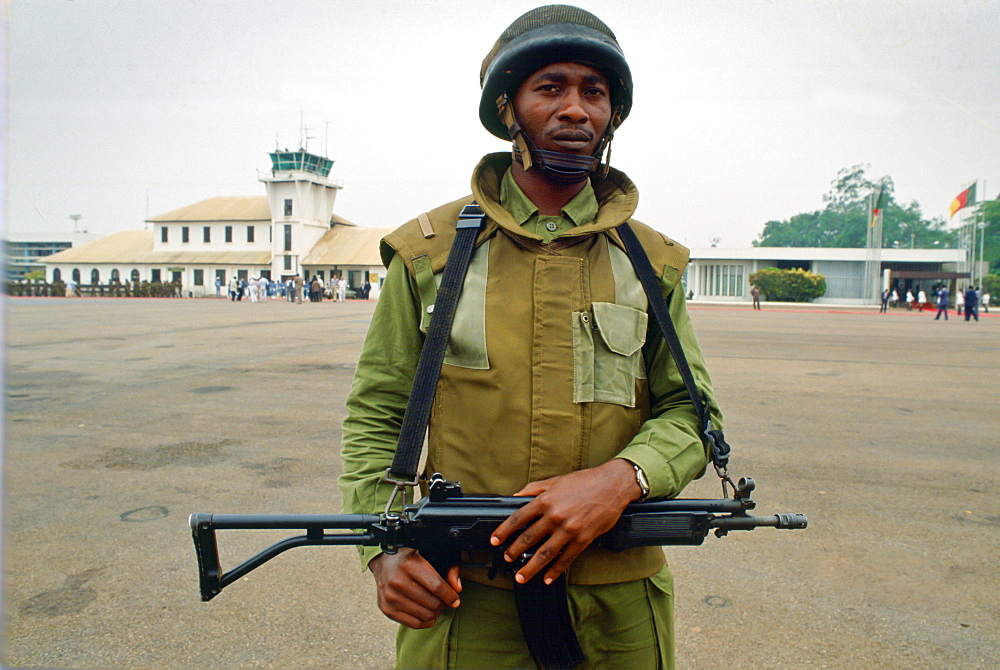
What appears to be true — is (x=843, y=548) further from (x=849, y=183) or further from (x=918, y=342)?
(x=849, y=183)

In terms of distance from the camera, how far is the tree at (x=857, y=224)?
94.4m

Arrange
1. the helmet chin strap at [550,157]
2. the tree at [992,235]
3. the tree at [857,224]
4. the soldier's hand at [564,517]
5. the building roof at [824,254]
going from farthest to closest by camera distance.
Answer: the tree at [857,224] < the tree at [992,235] < the building roof at [824,254] < the helmet chin strap at [550,157] < the soldier's hand at [564,517]

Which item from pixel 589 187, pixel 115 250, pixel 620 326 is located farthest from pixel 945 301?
pixel 115 250

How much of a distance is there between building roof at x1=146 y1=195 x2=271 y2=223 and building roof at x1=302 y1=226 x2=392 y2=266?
5399 millimetres

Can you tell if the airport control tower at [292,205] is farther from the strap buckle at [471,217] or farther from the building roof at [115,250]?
the strap buckle at [471,217]

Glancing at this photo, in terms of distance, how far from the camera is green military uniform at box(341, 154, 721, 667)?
5.23ft

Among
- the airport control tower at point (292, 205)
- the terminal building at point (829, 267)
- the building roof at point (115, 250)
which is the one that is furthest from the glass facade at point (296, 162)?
the terminal building at point (829, 267)

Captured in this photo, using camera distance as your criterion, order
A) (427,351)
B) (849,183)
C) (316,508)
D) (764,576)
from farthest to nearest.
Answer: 1. (849,183)
2. (316,508)
3. (764,576)
4. (427,351)

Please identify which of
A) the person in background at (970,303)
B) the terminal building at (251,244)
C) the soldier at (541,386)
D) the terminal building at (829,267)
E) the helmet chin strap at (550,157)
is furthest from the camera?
the terminal building at (251,244)

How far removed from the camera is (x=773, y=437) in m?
6.99

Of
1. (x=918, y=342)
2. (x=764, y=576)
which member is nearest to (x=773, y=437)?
(x=764, y=576)

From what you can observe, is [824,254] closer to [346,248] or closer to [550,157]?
[346,248]

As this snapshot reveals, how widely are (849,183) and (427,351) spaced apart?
367ft

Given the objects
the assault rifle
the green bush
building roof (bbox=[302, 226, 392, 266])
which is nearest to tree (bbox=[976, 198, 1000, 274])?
the green bush
